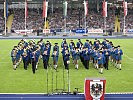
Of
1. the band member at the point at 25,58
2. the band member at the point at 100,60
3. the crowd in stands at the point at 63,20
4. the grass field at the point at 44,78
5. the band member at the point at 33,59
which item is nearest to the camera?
the grass field at the point at 44,78

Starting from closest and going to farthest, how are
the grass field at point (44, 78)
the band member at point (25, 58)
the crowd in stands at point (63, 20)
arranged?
the grass field at point (44, 78) < the band member at point (25, 58) < the crowd in stands at point (63, 20)

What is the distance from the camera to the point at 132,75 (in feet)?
59.3

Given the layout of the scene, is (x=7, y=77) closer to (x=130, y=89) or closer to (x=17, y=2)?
(x=130, y=89)

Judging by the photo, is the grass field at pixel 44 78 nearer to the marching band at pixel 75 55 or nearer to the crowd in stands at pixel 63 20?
the marching band at pixel 75 55

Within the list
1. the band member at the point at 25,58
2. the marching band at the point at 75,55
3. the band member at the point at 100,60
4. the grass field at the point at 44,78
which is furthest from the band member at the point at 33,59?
the band member at the point at 100,60

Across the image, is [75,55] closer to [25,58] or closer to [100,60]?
[100,60]

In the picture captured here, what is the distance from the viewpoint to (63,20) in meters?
56.9

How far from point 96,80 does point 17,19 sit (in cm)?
4767

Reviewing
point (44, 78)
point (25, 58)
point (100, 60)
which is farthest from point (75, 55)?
point (44, 78)

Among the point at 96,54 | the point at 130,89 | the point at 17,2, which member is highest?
the point at 17,2

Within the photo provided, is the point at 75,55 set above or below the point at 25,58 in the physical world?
above

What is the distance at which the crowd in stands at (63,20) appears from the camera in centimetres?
5525

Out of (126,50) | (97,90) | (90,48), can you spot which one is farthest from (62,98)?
(126,50)

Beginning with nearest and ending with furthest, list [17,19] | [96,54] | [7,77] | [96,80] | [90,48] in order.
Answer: [96,80] → [7,77] → [96,54] → [90,48] → [17,19]
